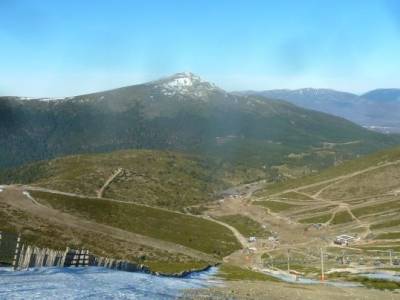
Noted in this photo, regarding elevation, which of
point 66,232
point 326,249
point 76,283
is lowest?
point 326,249

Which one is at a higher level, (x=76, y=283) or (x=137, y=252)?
(x=76, y=283)

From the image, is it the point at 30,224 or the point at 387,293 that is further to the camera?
the point at 30,224

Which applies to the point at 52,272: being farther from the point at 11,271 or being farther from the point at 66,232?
the point at 66,232

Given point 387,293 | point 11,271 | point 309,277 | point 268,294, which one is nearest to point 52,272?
point 11,271

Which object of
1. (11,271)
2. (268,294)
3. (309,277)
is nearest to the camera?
(11,271)

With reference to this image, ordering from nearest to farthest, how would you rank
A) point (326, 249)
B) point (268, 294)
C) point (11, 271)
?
point (11, 271)
point (268, 294)
point (326, 249)

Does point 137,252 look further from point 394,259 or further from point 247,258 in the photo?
point 394,259
